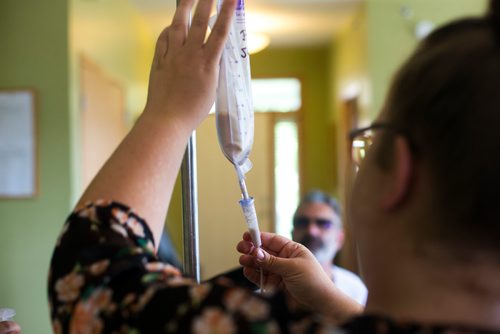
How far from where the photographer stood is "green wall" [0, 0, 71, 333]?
2898 mm

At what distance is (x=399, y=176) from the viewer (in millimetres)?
473

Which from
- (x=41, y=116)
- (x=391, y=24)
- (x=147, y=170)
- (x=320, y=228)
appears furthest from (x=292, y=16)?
(x=147, y=170)

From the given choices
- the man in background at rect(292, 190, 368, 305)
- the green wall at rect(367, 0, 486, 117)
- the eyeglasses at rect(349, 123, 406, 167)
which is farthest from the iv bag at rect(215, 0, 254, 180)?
the green wall at rect(367, 0, 486, 117)

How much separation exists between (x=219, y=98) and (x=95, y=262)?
315 mm

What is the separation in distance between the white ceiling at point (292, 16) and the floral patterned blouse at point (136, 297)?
3.11 meters

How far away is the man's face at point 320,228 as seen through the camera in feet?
8.31

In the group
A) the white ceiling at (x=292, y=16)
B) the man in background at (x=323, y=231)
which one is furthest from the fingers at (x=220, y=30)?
the white ceiling at (x=292, y=16)

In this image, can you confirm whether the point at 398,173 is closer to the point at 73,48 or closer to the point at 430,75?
the point at 430,75

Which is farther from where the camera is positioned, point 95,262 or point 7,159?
point 7,159

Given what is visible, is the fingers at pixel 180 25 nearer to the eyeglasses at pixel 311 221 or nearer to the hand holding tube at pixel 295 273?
the hand holding tube at pixel 295 273

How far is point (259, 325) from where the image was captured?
17.8 inches

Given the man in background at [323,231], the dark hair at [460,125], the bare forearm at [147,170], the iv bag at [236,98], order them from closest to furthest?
the dark hair at [460,125] < the bare forearm at [147,170] < the iv bag at [236,98] < the man in background at [323,231]

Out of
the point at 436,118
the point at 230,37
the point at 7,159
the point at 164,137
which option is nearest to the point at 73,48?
the point at 7,159

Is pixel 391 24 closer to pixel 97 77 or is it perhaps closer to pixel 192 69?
pixel 97 77
